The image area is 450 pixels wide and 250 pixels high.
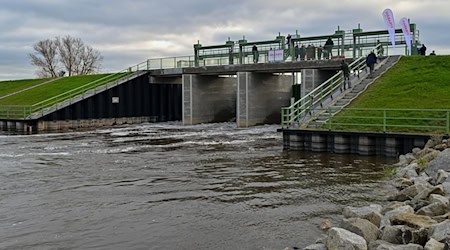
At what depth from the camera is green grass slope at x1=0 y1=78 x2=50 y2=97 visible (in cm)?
6013

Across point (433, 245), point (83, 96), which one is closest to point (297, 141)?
point (433, 245)

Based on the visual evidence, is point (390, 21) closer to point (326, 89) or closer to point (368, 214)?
point (326, 89)

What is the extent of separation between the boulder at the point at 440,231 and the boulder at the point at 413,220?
0.33m

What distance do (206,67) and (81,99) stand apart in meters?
10.8

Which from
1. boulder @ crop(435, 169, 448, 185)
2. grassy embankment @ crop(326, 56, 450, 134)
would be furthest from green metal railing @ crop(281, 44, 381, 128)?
boulder @ crop(435, 169, 448, 185)

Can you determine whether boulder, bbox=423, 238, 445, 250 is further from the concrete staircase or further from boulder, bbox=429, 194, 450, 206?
the concrete staircase

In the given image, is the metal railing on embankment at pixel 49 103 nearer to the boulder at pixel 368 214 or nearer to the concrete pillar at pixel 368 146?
the concrete pillar at pixel 368 146

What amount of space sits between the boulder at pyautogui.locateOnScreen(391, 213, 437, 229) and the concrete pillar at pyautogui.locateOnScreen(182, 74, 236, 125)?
34.7 meters

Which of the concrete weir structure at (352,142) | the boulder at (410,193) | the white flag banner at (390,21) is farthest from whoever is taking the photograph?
the white flag banner at (390,21)

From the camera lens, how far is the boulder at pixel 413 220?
25.5 feet

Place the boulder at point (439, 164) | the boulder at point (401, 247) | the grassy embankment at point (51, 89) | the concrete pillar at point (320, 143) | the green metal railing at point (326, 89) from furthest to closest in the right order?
the grassy embankment at point (51, 89) < the green metal railing at point (326, 89) < the concrete pillar at point (320, 143) < the boulder at point (439, 164) < the boulder at point (401, 247)

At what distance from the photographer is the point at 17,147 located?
25188mm

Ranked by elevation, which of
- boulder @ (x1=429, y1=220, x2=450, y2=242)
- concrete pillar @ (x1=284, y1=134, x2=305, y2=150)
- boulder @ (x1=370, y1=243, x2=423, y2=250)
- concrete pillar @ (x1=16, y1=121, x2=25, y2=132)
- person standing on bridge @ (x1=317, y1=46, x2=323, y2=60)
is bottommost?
boulder @ (x1=370, y1=243, x2=423, y2=250)

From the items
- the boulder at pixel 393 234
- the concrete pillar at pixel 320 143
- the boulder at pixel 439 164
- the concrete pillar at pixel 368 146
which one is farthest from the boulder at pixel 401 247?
the concrete pillar at pixel 320 143
